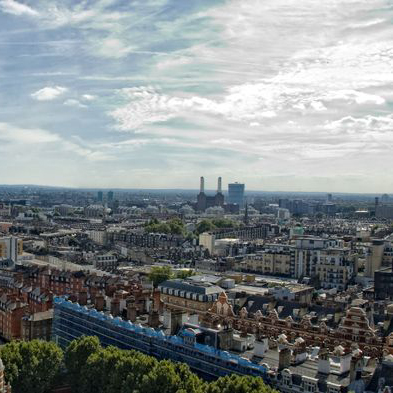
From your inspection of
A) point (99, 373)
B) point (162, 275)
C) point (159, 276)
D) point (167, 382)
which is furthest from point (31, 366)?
point (162, 275)

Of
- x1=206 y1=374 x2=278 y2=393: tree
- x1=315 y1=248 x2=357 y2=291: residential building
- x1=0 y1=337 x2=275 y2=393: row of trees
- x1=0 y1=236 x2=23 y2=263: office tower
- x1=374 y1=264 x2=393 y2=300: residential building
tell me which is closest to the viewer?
x1=206 y1=374 x2=278 y2=393: tree

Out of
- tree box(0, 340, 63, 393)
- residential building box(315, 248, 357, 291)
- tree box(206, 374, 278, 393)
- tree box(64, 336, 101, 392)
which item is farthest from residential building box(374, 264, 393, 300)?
tree box(0, 340, 63, 393)

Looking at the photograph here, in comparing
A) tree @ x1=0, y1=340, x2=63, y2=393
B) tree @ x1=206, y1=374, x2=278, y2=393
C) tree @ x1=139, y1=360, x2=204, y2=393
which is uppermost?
tree @ x1=206, y1=374, x2=278, y2=393

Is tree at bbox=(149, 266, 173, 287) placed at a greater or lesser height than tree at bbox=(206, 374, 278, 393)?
lesser

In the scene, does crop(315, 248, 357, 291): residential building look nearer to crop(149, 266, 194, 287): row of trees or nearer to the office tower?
crop(149, 266, 194, 287): row of trees

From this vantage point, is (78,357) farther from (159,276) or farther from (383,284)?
(383,284)

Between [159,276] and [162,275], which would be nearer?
[159,276]

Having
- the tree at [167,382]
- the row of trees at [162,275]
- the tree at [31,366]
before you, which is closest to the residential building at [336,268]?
the row of trees at [162,275]
